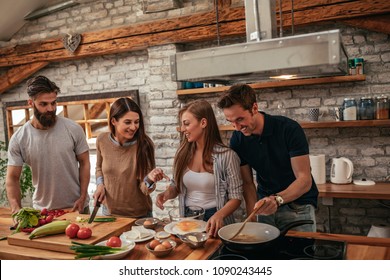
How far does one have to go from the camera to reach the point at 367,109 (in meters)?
2.74

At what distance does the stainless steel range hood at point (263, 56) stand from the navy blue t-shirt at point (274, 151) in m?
0.52

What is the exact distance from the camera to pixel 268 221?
1.75m

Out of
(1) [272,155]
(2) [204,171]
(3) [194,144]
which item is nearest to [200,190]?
(2) [204,171]

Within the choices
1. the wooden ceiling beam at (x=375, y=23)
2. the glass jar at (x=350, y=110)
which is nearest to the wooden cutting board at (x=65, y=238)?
the glass jar at (x=350, y=110)

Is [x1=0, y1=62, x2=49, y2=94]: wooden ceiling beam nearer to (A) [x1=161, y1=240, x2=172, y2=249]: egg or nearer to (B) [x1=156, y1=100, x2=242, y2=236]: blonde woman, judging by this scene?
(B) [x1=156, y1=100, x2=242, y2=236]: blonde woman

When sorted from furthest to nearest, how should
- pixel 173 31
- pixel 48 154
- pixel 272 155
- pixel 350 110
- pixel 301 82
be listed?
pixel 173 31
pixel 301 82
pixel 350 110
pixel 48 154
pixel 272 155

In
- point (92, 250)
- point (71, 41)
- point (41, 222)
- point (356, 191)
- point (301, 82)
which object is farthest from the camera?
point (71, 41)

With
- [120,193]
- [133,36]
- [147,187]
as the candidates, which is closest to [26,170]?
[133,36]

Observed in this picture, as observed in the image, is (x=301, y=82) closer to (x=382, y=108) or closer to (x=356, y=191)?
(x=382, y=108)

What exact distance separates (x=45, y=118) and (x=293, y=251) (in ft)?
4.98

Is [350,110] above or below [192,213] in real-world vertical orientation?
above

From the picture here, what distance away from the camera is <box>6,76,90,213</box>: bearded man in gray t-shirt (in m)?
1.99
